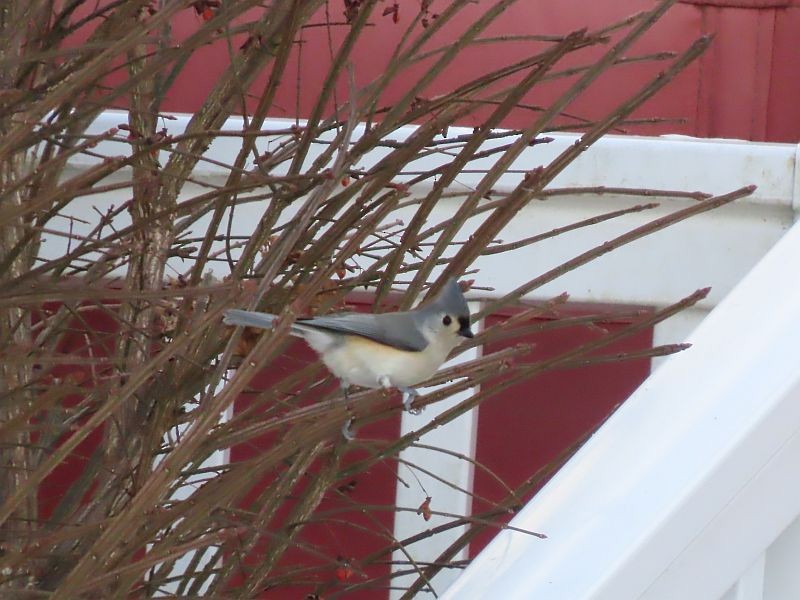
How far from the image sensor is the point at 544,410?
284cm

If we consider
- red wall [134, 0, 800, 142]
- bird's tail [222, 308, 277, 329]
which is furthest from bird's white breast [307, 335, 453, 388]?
red wall [134, 0, 800, 142]

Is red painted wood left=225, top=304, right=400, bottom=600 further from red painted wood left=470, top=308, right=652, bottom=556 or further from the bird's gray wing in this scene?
the bird's gray wing

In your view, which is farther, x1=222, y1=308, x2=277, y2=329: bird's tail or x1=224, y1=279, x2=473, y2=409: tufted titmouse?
x1=224, y1=279, x2=473, y2=409: tufted titmouse

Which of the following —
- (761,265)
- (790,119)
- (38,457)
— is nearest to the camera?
Result: (761,265)

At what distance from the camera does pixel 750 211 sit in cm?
255

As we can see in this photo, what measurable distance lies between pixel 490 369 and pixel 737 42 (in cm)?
259

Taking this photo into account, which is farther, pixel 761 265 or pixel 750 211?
pixel 750 211

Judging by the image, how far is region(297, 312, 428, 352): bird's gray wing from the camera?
2.05 m

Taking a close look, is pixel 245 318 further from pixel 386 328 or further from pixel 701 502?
pixel 701 502

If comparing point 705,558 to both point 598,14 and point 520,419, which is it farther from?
point 598,14

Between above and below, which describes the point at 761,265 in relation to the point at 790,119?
below

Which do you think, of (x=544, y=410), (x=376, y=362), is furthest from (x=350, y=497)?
(x=376, y=362)

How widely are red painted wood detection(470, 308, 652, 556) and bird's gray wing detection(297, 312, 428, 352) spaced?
722 millimetres

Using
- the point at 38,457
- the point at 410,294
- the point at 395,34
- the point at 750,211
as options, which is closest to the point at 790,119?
the point at 395,34
